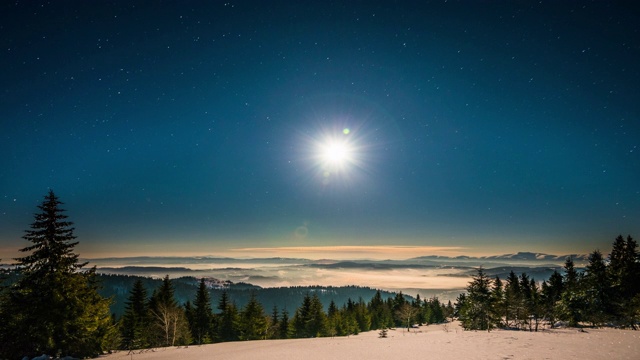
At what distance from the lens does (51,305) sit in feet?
63.4

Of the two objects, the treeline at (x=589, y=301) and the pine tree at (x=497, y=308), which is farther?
the pine tree at (x=497, y=308)

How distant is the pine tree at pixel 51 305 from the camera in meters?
18.5

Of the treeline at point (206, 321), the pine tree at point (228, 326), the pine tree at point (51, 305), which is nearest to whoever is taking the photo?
the pine tree at point (51, 305)

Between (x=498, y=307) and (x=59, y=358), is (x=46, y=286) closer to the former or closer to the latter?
(x=59, y=358)

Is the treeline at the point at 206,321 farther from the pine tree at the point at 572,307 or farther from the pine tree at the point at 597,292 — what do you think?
the pine tree at the point at 597,292

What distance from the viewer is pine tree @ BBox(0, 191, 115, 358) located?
1855cm

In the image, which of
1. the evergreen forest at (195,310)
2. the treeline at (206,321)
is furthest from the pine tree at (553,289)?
the treeline at (206,321)

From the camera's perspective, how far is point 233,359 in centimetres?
1788

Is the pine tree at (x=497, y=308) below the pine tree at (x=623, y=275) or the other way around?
below

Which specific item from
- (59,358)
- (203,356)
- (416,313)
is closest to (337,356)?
(203,356)

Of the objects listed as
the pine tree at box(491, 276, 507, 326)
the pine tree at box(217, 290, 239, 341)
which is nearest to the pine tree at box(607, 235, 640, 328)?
the pine tree at box(491, 276, 507, 326)

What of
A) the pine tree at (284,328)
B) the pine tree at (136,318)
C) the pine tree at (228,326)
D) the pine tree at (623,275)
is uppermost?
the pine tree at (623,275)

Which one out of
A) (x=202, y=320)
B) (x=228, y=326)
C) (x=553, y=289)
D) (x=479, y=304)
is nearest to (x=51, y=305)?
(x=202, y=320)

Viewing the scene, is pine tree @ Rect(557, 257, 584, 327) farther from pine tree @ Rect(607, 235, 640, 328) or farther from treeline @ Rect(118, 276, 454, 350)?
treeline @ Rect(118, 276, 454, 350)
